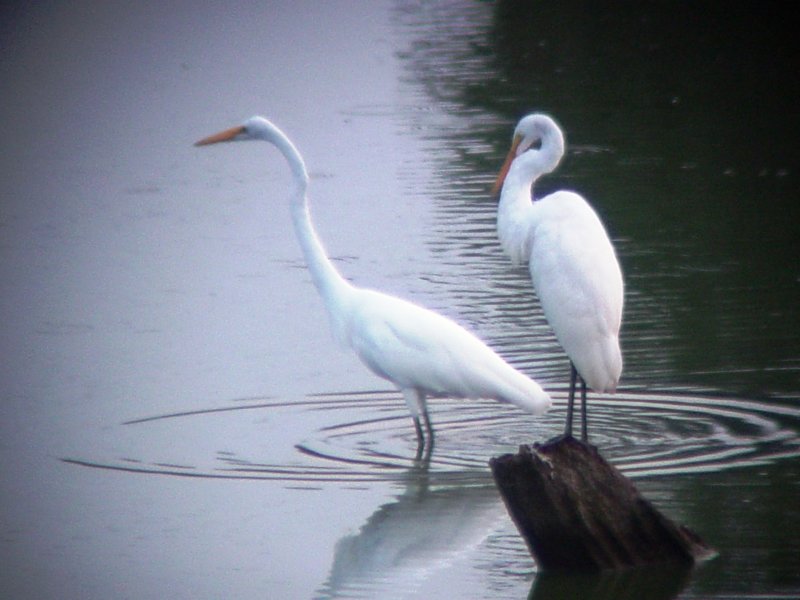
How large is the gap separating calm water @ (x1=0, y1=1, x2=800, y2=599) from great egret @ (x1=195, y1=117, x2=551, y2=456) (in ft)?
0.89

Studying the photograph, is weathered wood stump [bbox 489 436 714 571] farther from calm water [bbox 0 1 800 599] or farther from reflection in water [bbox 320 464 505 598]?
reflection in water [bbox 320 464 505 598]

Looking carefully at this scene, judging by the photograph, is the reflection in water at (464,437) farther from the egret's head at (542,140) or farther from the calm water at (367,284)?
the egret's head at (542,140)

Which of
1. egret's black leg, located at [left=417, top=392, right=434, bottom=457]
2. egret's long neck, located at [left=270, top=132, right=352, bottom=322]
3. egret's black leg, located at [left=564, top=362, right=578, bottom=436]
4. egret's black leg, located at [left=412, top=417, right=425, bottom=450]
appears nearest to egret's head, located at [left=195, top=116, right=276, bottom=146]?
egret's long neck, located at [left=270, top=132, right=352, bottom=322]

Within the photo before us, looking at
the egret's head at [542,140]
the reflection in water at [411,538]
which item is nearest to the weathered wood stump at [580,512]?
the reflection in water at [411,538]

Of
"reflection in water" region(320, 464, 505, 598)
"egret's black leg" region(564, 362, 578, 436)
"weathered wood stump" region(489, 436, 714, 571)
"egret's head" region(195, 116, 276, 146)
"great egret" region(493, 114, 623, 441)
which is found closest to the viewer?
"weathered wood stump" region(489, 436, 714, 571)

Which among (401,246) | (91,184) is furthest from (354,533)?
(91,184)

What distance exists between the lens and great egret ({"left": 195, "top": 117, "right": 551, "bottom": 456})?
737 cm

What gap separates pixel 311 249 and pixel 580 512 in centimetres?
293

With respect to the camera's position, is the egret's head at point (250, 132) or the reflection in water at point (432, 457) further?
the egret's head at point (250, 132)

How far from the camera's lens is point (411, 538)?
648 centimetres

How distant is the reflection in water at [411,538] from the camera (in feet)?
19.8

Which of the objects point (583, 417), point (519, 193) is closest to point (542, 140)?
point (519, 193)

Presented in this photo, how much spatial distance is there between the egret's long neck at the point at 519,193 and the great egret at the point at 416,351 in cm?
57

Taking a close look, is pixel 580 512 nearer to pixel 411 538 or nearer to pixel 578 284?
pixel 411 538
